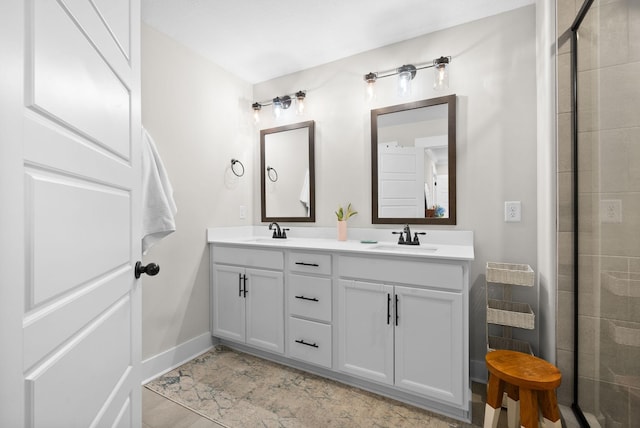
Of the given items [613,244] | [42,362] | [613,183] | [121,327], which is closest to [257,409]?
[121,327]

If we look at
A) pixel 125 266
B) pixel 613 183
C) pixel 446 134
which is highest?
pixel 446 134

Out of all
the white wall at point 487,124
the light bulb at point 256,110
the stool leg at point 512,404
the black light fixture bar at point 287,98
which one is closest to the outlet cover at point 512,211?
the white wall at point 487,124

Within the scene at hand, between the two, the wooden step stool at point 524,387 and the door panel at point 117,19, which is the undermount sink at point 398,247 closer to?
the wooden step stool at point 524,387

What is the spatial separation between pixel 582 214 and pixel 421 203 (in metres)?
0.94

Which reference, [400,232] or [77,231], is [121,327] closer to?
[77,231]

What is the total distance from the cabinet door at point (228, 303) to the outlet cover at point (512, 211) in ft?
6.13

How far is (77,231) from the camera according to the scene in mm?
677

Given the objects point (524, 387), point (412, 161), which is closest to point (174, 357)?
point (524, 387)

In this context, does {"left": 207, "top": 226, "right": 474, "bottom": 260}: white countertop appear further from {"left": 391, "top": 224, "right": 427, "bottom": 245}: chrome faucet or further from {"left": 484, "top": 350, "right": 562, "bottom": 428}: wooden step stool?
{"left": 484, "top": 350, "right": 562, "bottom": 428}: wooden step stool

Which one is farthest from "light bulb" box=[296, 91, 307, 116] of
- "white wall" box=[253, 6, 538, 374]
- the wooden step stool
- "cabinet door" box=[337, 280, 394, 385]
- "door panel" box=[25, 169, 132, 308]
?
the wooden step stool

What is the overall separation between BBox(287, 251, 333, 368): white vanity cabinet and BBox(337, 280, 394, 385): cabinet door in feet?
0.33

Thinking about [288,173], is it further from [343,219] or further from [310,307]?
[310,307]

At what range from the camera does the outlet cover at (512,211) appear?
190 cm

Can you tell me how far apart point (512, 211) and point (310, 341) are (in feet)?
5.05
